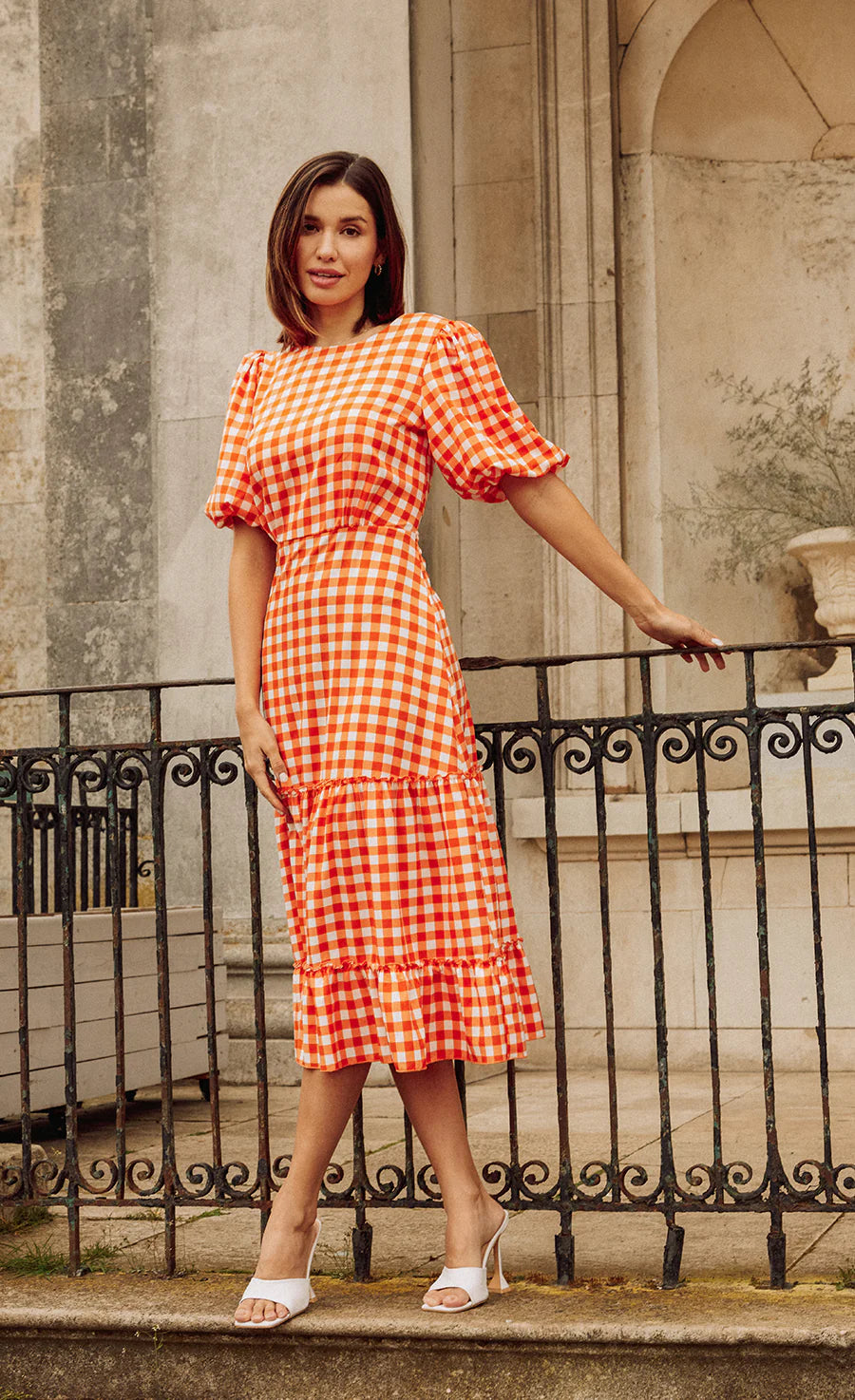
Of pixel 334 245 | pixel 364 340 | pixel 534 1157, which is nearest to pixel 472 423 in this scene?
pixel 364 340

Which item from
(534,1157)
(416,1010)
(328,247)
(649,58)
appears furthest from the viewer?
(649,58)

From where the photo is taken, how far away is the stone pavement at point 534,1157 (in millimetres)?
3225

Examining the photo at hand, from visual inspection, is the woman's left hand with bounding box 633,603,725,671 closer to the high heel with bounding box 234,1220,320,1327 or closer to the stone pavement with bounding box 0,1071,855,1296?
the stone pavement with bounding box 0,1071,855,1296

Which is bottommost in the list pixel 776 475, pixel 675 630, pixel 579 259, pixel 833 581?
pixel 675 630

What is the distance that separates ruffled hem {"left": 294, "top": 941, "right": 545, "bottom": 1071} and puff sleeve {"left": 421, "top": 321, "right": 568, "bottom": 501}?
2.67 feet

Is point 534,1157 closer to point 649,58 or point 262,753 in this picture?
point 262,753

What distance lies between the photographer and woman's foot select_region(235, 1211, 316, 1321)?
281 centimetres

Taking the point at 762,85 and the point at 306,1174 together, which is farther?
the point at 762,85

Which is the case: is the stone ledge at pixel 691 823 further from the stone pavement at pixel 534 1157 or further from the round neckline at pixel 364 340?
the round neckline at pixel 364 340

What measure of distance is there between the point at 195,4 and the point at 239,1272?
4942mm

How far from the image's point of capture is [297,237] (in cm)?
287

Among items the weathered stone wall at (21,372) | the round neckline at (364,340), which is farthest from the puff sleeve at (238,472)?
the weathered stone wall at (21,372)

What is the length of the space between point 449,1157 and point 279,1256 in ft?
1.11

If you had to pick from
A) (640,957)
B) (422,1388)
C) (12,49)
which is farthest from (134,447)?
(422,1388)
